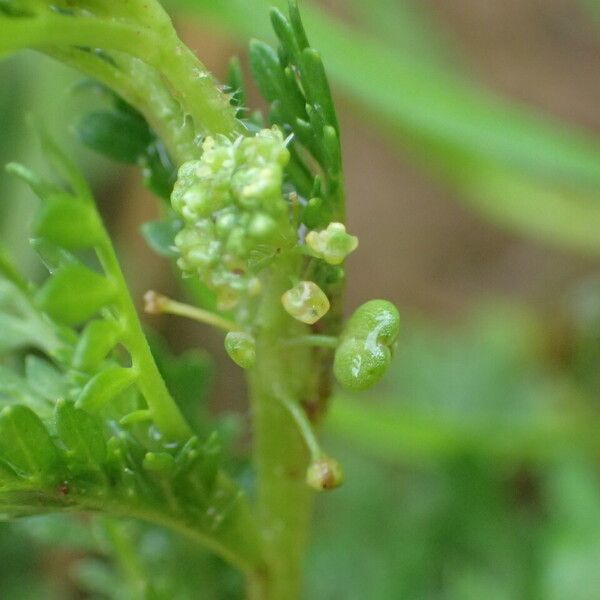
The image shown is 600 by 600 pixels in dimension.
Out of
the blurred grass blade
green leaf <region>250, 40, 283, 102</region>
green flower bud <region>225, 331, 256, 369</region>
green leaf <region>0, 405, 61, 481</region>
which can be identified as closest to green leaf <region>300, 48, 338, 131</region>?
green leaf <region>250, 40, 283, 102</region>

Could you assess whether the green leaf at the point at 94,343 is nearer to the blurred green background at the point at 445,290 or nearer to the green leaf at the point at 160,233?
the green leaf at the point at 160,233

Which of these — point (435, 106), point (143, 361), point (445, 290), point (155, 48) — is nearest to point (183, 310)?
point (143, 361)

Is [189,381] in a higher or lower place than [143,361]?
lower

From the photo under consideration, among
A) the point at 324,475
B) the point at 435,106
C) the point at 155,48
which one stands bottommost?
the point at 435,106

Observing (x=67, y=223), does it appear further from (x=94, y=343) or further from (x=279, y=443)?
(x=279, y=443)

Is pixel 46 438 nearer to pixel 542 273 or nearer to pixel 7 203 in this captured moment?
pixel 7 203

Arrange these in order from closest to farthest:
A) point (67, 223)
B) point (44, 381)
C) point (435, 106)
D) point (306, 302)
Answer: point (67, 223)
point (306, 302)
point (44, 381)
point (435, 106)
